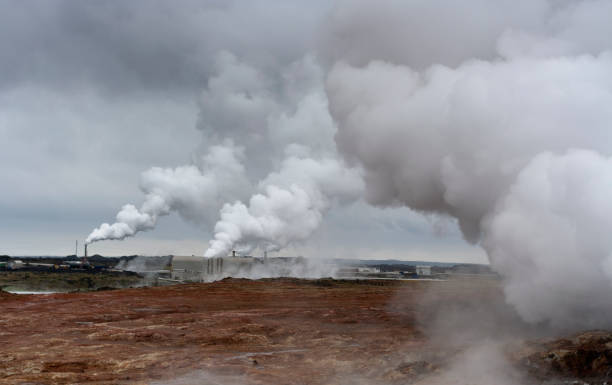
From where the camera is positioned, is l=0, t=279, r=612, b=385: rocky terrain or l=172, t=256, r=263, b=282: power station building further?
l=172, t=256, r=263, b=282: power station building

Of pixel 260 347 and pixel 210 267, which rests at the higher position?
pixel 210 267

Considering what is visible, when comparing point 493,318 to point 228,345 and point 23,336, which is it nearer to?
point 228,345

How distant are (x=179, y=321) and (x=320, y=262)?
10679cm

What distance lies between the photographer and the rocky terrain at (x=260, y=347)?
703 inches

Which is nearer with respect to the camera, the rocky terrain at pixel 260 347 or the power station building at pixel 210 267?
the rocky terrain at pixel 260 347

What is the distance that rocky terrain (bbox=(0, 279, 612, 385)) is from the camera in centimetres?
1786

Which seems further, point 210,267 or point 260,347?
point 210,267

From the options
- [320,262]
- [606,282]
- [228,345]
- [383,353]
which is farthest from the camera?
[320,262]

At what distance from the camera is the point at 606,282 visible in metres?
16.7

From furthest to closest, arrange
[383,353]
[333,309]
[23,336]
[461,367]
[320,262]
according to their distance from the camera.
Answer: [320,262], [333,309], [23,336], [383,353], [461,367]

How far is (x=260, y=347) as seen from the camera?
25.6 metres

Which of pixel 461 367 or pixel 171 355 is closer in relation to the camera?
pixel 461 367

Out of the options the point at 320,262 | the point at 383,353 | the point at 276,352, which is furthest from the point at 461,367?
the point at 320,262

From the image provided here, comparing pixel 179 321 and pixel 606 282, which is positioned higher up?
pixel 606 282
